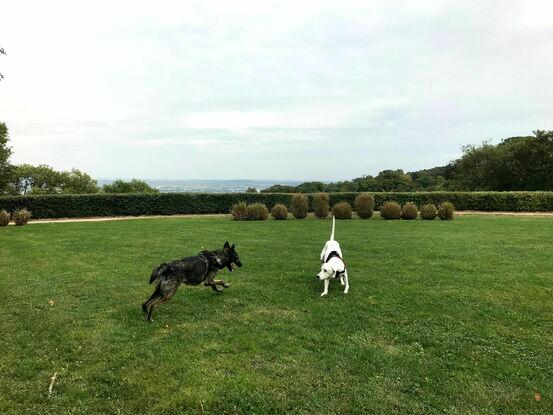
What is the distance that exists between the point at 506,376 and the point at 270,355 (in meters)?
2.45

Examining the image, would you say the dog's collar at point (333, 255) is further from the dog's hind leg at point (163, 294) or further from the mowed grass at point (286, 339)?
the dog's hind leg at point (163, 294)

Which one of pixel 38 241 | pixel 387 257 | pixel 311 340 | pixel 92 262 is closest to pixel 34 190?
pixel 38 241

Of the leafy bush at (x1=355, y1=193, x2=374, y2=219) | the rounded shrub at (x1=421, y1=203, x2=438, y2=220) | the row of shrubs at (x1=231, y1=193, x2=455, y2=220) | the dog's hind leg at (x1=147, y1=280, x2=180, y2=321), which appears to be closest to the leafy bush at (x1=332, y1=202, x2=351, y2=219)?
the row of shrubs at (x1=231, y1=193, x2=455, y2=220)

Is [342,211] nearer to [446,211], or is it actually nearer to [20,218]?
[446,211]

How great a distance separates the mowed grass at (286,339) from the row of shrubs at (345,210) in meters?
11.0

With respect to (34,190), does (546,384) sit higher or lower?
lower

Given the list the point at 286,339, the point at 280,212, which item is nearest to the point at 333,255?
the point at 286,339

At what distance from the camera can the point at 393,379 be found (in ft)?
13.8

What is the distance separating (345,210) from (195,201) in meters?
10.2

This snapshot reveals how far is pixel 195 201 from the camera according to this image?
88.9ft

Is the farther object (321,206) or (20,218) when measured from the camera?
(321,206)

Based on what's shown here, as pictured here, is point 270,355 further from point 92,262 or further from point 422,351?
point 92,262

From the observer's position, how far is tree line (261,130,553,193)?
40.8 meters

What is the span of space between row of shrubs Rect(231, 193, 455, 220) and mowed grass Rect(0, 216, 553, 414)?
10984 millimetres
